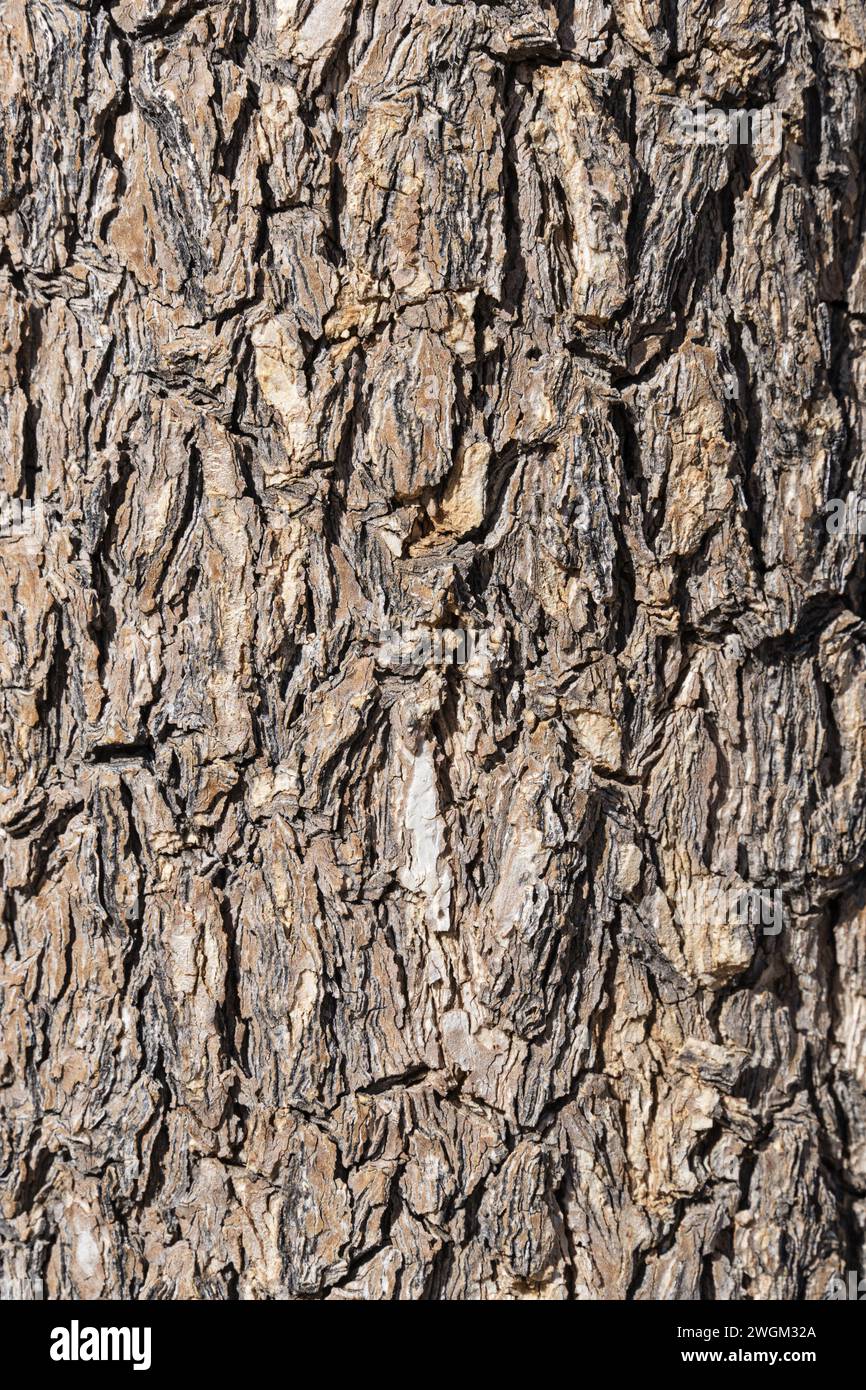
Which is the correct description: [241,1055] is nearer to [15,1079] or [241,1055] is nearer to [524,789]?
[15,1079]

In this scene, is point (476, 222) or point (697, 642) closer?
point (476, 222)

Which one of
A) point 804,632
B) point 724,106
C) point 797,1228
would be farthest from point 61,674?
point 797,1228

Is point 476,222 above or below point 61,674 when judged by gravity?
above

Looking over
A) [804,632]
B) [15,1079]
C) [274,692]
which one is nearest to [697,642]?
[804,632]

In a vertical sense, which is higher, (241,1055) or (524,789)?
(524,789)
